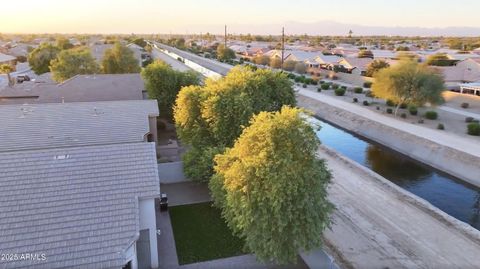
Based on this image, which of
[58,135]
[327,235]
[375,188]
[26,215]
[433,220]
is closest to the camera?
[26,215]

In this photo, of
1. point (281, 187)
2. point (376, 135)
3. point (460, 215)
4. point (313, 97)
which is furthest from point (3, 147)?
point (313, 97)

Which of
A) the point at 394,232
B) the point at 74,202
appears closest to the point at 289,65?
the point at 394,232

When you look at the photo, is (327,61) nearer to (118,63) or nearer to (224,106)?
(118,63)

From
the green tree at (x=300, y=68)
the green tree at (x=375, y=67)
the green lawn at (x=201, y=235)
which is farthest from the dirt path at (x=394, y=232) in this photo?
the green tree at (x=300, y=68)

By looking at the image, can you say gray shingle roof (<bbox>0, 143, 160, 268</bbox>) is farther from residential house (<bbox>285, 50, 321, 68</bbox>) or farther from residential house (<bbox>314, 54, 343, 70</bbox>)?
residential house (<bbox>285, 50, 321, 68</bbox>)

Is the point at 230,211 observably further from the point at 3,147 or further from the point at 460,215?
the point at 460,215

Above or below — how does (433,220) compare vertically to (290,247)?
below

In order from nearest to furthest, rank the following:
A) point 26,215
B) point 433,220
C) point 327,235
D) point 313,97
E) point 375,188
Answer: point 26,215 < point 327,235 < point 433,220 < point 375,188 < point 313,97
